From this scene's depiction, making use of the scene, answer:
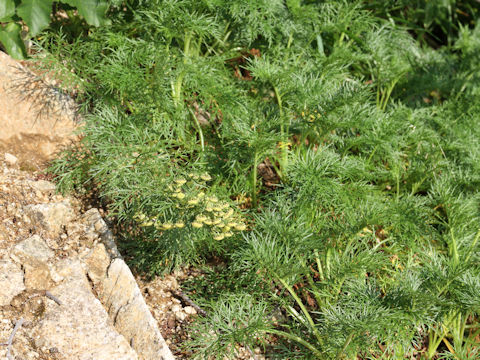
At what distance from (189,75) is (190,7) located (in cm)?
38

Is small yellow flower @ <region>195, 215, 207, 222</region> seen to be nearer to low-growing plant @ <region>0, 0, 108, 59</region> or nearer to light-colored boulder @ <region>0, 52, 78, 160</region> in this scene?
light-colored boulder @ <region>0, 52, 78, 160</region>

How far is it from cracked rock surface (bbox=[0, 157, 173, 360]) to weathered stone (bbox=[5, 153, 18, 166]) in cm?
8

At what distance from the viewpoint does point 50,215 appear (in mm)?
2111

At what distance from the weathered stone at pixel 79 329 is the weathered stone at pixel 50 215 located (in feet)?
0.91

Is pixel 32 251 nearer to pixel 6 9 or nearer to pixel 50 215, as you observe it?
pixel 50 215

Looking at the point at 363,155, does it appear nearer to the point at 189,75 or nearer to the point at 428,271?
the point at 428,271

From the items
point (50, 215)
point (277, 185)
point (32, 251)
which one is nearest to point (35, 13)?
point (50, 215)

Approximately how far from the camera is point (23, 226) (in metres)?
2.06

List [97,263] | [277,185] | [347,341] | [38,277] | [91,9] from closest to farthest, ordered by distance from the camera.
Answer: [347,341] → [38,277] → [97,263] → [277,185] → [91,9]

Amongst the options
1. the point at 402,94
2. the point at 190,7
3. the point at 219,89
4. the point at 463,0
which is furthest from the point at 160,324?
the point at 463,0

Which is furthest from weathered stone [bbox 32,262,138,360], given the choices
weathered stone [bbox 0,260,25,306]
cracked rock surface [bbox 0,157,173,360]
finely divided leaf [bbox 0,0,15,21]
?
finely divided leaf [bbox 0,0,15,21]

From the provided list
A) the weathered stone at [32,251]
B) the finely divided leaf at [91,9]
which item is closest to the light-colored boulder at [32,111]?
the finely divided leaf at [91,9]

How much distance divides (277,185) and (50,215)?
963 millimetres

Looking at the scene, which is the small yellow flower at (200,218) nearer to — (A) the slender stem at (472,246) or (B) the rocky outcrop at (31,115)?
(B) the rocky outcrop at (31,115)
